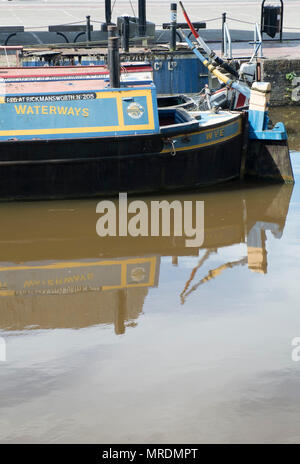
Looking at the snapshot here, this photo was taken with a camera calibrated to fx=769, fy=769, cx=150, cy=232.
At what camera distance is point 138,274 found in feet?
30.6

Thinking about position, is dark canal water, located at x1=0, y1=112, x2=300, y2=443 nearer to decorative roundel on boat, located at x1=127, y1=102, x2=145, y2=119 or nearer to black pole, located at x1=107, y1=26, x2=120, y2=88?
decorative roundel on boat, located at x1=127, y1=102, x2=145, y2=119

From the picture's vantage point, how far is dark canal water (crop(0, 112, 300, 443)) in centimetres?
598

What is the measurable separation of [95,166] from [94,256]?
239 cm

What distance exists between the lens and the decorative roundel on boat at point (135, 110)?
11945 mm

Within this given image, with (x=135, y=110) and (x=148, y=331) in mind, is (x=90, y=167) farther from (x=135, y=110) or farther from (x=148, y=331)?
(x=148, y=331)

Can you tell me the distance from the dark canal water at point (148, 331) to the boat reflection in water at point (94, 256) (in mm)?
25

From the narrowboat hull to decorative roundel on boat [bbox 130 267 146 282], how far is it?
2922mm

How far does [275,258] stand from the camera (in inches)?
384

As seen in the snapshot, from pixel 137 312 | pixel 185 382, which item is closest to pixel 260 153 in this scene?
pixel 137 312

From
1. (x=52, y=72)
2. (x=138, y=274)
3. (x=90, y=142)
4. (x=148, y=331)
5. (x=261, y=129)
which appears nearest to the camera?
(x=148, y=331)

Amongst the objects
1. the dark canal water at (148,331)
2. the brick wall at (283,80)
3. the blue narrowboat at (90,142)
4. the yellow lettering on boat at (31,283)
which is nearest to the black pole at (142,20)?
the brick wall at (283,80)

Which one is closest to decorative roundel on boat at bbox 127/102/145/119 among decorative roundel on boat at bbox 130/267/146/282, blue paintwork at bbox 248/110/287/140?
blue paintwork at bbox 248/110/287/140

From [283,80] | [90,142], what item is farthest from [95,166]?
[283,80]

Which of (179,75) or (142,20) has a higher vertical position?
(142,20)
